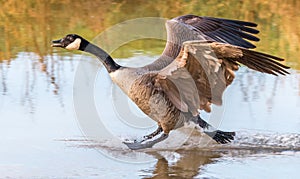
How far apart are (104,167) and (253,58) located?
4.99ft

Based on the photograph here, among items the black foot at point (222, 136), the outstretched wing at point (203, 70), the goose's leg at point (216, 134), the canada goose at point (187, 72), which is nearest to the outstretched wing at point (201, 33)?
the canada goose at point (187, 72)

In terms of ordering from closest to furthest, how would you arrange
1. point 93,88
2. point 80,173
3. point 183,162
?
1. point 80,173
2. point 183,162
3. point 93,88

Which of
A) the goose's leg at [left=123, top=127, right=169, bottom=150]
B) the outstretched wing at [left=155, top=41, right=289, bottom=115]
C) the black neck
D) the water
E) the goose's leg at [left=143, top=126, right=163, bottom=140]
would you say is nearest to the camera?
the outstretched wing at [left=155, top=41, right=289, bottom=115]

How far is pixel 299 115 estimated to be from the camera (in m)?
7.36

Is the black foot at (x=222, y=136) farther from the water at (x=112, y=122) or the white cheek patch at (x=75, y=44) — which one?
the white cheek patch at (x=75, y=44)

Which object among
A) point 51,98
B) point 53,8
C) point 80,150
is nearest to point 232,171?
point 80,150

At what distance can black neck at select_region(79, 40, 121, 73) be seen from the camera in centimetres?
630

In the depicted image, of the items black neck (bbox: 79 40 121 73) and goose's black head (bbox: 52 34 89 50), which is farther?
goose's black head (bbox: 52 34 89 50)

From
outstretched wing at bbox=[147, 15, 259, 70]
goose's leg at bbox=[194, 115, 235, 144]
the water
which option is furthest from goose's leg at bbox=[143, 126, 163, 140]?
outstretched wing at bbox=[147, 15, 259, 70]

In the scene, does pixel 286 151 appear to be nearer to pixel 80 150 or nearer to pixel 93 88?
pixel 80 150

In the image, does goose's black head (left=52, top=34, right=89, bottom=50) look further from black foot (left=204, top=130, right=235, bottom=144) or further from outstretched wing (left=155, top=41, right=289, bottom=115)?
black foot (left=204, top=130, right=235, bottom=144)

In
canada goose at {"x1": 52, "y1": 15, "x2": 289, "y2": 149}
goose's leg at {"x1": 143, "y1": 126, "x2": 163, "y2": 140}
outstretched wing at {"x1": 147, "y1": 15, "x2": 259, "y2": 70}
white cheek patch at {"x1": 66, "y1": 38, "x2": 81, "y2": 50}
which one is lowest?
goose's leg at {"x1": 143, "y1": 126, "x2": 163, "y2": 140}

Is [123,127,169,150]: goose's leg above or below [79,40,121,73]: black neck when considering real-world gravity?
below

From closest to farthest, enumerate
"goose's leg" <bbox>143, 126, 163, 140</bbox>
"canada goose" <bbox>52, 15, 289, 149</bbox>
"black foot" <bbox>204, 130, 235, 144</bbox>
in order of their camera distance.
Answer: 1. "canada goose" <bbox>52, 15, 289, 149</bbox>
2. "black foot" <bbox>204, 130, 235, 144</bbox>
3. "goose's leg" <bbox>143, 126, 163, 140</bbox>
